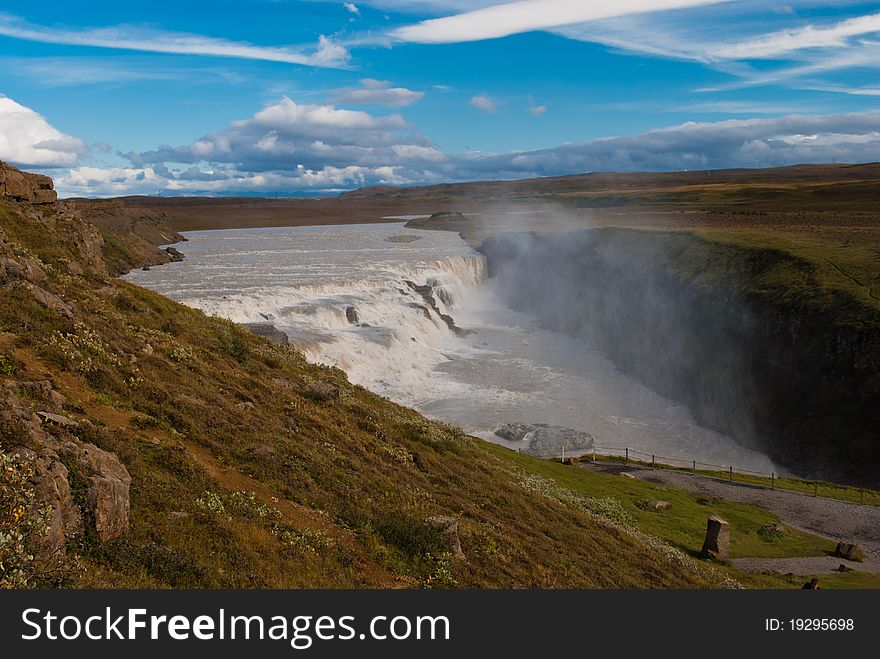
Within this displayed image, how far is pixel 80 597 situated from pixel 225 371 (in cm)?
1189

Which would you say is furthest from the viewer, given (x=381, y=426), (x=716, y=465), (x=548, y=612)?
(x=716, y=465)

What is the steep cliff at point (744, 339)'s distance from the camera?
3841 cm

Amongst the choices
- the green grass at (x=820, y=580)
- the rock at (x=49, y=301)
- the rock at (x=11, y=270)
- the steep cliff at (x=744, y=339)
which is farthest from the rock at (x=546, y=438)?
the rock at (x=11, y=270)

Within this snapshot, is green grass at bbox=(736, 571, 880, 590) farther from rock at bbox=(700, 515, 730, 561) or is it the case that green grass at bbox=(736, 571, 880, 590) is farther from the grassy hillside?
the grassy hillside

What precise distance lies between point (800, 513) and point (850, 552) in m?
5.28

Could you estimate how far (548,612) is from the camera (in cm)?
820

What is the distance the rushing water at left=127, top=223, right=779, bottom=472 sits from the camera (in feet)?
147

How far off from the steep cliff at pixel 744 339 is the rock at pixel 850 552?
12.3 meters

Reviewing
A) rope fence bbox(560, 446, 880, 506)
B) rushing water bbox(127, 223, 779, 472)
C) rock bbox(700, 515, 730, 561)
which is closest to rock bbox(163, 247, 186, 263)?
rushing water bbox(127, 223, 779, 472)

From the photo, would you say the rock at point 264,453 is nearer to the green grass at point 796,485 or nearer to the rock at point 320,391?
the rock at point 320,391

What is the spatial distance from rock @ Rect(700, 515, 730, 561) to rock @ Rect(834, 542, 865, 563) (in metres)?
5.50

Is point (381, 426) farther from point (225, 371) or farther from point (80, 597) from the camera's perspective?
point (80, 597)

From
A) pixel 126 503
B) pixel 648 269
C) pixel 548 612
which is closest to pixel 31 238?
pixel 126 503

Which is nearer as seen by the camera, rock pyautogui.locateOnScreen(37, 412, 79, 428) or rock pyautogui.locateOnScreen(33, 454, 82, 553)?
rock pyautogui.locateOnScreen(33, 454, 82, 553)
